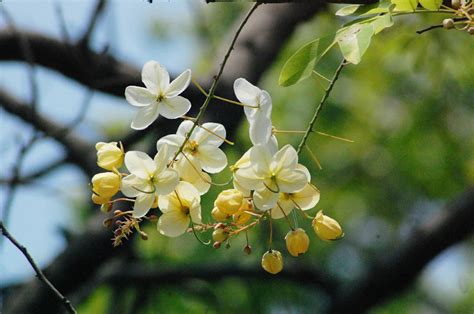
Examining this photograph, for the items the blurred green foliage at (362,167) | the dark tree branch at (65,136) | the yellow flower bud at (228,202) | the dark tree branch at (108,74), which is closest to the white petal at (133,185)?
the yellow flower bud at (228,202)

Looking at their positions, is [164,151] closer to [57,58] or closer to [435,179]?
[57,58]

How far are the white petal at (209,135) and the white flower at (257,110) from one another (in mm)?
98

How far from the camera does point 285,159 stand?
3.70ft

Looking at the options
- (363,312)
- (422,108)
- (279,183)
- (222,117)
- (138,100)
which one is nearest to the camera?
(279,183)

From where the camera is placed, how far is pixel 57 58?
3.56 metres

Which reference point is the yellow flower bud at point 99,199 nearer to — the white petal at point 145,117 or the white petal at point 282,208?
the white petal at point 145,117

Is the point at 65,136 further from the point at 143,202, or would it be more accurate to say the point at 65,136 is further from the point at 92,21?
the point at 143,202

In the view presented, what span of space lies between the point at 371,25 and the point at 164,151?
35cm

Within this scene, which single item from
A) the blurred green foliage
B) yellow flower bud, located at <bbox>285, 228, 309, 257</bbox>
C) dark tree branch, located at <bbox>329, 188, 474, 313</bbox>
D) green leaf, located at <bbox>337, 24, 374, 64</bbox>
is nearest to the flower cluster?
yellow flower bud, located at <bbox>285, 228, 309, 257</bbox>

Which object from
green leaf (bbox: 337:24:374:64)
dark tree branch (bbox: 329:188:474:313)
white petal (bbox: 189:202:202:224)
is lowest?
dark tree branch (bbox: 329:188:474:313)

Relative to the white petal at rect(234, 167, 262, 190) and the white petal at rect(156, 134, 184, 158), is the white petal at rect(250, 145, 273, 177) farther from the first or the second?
the white petal at rect(156, 134, 184, 158)

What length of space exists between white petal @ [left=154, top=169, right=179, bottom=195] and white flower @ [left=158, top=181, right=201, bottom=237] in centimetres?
3

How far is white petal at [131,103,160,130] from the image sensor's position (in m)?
1.25

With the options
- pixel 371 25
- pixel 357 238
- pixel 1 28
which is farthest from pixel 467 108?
pixel 371 25
